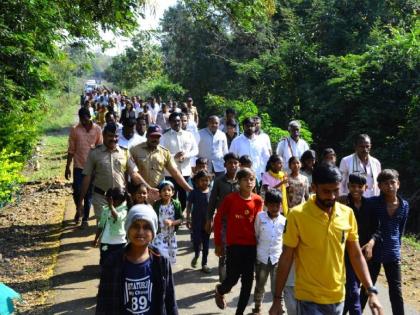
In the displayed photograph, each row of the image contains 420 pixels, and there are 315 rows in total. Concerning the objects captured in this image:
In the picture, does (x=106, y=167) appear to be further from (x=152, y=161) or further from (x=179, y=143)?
(x=179, y=143)

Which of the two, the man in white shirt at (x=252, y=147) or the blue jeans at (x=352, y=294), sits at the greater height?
the man in white shirt at (x=252, y=147)

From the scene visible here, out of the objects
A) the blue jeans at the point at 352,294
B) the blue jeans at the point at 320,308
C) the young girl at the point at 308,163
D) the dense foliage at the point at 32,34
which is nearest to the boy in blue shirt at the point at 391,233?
the blue jeans at the point at 352,294

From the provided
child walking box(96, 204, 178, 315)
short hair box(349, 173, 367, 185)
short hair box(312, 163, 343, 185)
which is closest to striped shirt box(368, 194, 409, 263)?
short hair box(349, 173, 367, 185)

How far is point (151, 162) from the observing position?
690cm

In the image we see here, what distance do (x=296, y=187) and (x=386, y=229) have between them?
166cm

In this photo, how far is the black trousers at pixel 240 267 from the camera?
17.6 feet

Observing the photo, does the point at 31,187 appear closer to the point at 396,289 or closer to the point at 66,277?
the point at 66,277

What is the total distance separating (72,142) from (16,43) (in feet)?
7.38

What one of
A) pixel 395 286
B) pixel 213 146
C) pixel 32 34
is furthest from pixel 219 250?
pixel 32 34

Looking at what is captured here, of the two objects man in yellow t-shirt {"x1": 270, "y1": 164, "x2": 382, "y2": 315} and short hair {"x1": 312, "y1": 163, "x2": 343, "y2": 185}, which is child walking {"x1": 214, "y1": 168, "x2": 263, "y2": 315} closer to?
man in yellow t-shirt {"x1": 270, "y1": 164, "x2": 382, "y2": 315}

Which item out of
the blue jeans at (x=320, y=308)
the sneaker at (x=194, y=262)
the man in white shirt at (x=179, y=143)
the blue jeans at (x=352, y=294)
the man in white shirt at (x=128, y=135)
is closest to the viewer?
the blue jeans at (x=320, y=308)

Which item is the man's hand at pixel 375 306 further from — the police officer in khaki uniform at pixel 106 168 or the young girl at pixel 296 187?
the police officer in khaki uniform at pixel 106 168

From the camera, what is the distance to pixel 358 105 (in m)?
15.1

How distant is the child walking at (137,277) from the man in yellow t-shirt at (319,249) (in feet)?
2.96
